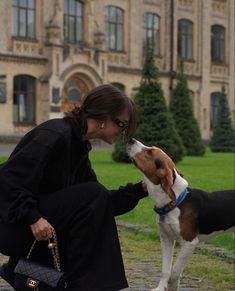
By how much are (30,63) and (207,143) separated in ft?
45.6

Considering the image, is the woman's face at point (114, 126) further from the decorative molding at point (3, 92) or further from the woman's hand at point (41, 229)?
the decorative molding at point (3, 92)

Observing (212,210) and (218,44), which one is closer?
(212,210)

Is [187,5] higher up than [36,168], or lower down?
higher up

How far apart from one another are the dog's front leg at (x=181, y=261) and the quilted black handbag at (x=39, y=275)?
5.10 ft

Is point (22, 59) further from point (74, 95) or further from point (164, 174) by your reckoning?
point (164, 174)

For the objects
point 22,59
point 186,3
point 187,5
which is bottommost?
point 22,59

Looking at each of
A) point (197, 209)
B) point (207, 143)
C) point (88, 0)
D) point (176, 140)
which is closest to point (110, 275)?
point (197, 209)

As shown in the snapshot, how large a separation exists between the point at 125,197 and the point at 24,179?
3.76 ft

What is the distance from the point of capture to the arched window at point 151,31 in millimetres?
44125

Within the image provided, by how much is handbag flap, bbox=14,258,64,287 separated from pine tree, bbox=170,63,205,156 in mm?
26094

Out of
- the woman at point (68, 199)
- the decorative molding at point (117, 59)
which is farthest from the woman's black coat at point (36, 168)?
the decorative molding at point (117, 59)

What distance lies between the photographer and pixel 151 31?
4453cm

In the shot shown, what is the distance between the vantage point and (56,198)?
535cm

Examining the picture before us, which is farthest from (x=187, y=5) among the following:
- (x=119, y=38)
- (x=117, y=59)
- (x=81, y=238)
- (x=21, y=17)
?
(x=81, y=238)
